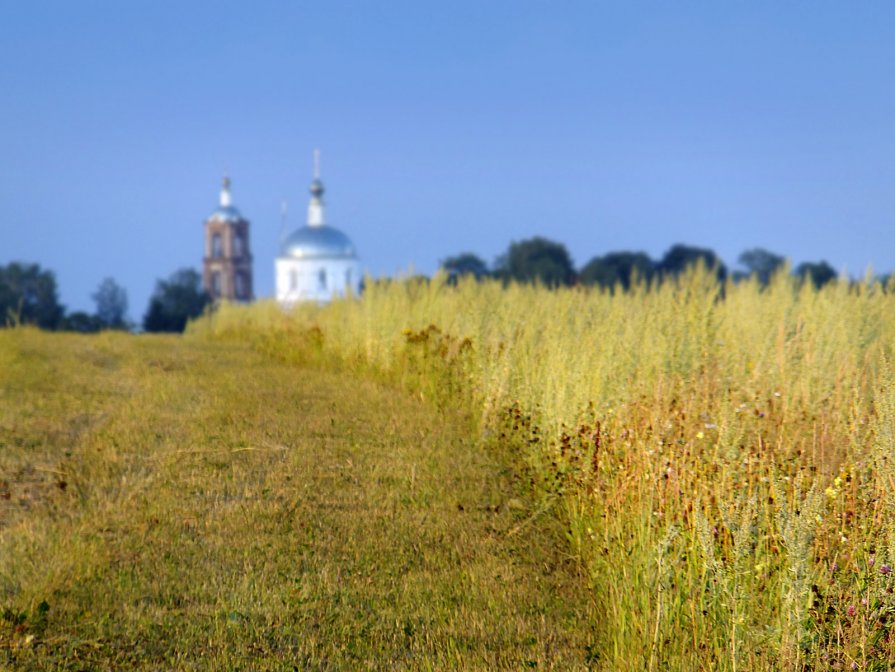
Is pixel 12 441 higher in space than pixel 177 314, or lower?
lower

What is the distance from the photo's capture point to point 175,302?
55.6 metres

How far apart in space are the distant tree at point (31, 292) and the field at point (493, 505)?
40400 millimetres

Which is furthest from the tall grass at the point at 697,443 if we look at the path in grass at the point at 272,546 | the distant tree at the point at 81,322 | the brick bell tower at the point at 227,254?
the brick bell tower at the point at 227,254

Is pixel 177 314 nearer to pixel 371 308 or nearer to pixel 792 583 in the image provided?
pixel 371 308

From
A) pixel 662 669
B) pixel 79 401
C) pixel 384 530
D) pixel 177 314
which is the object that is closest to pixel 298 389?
pixel 79 401

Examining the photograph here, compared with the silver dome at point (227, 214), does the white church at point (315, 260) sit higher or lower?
lower

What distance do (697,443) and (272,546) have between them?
2.83 metres

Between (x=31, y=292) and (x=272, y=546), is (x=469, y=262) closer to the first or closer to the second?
(x=31, y=292)

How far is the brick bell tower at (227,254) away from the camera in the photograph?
270 ft

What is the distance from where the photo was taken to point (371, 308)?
13.5 metres

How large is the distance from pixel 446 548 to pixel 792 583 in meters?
2.53

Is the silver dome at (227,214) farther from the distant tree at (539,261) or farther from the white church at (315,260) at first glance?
the distant tree at (539,261)

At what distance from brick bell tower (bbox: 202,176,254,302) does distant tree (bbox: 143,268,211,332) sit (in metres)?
20.2

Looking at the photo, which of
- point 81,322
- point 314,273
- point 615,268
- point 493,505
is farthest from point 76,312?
point 493,505
